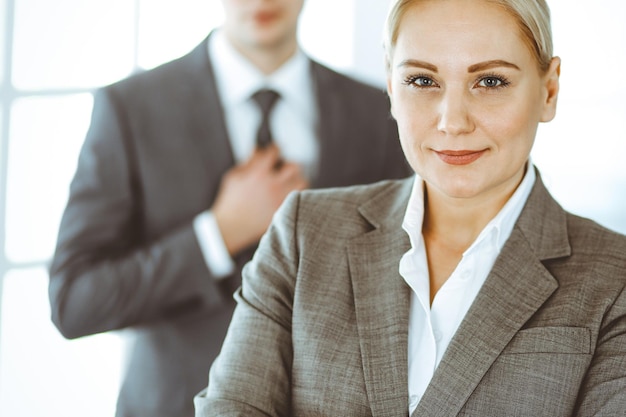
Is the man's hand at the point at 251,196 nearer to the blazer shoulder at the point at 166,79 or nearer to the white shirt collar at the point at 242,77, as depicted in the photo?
the white shirt collar at the point at 242,77

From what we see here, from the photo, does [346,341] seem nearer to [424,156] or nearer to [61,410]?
[424,156]

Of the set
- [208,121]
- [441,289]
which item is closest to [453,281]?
[441,289]

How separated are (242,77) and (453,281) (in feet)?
3.14

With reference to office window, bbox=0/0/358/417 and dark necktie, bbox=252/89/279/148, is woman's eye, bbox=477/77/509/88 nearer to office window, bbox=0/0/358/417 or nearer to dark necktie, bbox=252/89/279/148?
dark necktie, bbox=252/89/279/148

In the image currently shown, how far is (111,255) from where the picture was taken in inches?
89.6

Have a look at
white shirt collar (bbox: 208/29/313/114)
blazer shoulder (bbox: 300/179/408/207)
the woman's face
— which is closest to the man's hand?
white shirt collar (bbox: 208/29/313/114)

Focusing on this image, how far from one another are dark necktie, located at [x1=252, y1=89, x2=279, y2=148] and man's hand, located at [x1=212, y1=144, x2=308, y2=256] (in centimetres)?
2

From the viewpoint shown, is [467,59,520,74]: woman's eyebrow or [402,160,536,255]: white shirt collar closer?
[467,59,520,74]: woman's eyebrow

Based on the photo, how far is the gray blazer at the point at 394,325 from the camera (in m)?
1.47

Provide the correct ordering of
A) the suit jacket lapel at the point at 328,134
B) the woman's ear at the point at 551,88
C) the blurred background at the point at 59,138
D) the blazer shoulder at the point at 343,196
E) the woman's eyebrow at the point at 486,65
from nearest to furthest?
the woman's eyebrow at the point at 486,65
the woman's ear at the point at 551,88
the blazer shoulder at the point at 343,196
the suit jacket lapel at the point at 328,134
the blurred background at the point at 59,138

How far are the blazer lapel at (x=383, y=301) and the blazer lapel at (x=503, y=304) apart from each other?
6cm

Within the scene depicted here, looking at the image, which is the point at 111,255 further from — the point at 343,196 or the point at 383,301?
the point at 383,301

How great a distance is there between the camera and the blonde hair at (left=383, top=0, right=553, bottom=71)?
1.50 metres

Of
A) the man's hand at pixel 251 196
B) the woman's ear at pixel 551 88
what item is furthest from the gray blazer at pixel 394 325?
the man's hand at pixel 251 196
